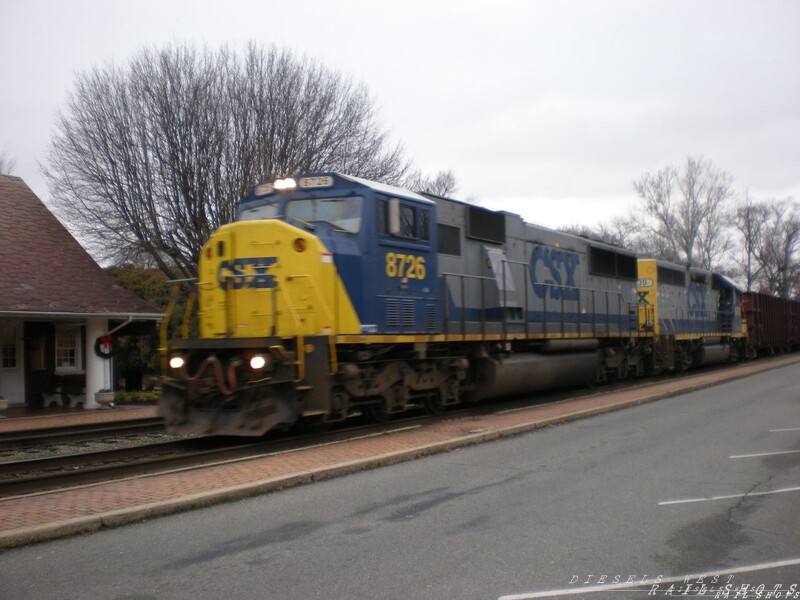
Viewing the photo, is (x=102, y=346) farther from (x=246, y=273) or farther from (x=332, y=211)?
(x=332, y=211)

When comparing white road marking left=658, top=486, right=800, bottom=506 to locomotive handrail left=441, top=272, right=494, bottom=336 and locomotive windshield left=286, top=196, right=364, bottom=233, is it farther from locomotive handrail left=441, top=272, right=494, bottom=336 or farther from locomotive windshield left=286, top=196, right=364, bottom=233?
locomotive handrail left=441, top=272, right=494, bottom=336

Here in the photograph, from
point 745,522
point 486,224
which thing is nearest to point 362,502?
point 745,522

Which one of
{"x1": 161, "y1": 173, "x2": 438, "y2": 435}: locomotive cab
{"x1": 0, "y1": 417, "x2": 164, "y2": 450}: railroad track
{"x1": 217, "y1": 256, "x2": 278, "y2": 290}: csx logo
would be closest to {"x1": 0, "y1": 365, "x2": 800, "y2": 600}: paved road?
{"x1": 161, "y1": 173, "x2": 438, "y2": 435}: locomotive cab

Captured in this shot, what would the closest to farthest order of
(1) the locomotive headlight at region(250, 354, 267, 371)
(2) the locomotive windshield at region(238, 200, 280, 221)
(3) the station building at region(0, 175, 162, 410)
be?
(1) the locomotive headlight at region(250, 354, 267, 371)
(2) the locomotive windshield at region(238, 200, 280, 221)
(3) the station building at region(0, 175, 162, 410)

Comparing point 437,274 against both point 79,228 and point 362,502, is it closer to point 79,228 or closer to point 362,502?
point 362,502

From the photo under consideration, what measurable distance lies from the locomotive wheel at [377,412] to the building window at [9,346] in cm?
1169

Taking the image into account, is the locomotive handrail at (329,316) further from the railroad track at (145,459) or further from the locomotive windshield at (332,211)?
the locomotive windshield at (332,211)

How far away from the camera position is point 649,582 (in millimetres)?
4953

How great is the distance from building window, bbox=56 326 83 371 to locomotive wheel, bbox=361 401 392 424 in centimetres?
1085

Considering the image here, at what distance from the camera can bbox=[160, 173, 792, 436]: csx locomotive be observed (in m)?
10.2

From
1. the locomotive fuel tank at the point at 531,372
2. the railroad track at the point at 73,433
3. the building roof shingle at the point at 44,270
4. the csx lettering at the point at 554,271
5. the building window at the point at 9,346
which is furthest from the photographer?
the building window at the point at 9,346

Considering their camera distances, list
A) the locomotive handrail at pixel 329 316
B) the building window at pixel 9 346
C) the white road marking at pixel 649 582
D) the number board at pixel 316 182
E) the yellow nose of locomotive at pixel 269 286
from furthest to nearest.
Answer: the building window at pixel 9 346, the number board at pixel 316 182, the yellow nose of locomotive at pixel 269 286, the locomotive handrail at pixel 329 316, the white road marking at pixel 649 582

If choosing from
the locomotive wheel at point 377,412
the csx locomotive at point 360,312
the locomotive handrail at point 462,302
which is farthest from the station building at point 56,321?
the locomotive handrail at point 462,302

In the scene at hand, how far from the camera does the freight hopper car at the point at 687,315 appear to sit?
2356 centimetres
